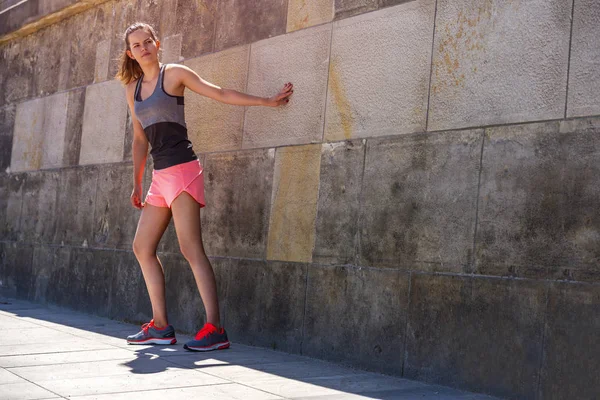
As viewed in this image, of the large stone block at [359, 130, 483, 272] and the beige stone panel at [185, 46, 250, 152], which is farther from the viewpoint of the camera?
the beige stone panel at [185, 46, 250, 152]

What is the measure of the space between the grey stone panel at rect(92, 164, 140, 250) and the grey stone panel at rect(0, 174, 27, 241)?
1751 mm

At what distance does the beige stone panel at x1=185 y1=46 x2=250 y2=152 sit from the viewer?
20.6 feet

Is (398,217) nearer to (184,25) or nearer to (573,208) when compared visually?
(573,208)

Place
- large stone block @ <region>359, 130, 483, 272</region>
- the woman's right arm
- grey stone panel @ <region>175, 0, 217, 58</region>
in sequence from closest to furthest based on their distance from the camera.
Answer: large stone block @ <region>359, 130, 483, 272</region> → the woman's right arm → grey stone panel @ <region>175, 0, 217, 58</region>

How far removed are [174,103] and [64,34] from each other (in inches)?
143

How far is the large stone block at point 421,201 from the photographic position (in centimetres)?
445

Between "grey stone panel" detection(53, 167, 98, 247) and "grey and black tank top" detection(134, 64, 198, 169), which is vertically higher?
"grey and black tank top" detection(134, 64, 198, 169)

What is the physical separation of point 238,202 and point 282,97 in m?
0.91

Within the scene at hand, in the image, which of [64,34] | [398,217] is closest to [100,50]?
[64,34]

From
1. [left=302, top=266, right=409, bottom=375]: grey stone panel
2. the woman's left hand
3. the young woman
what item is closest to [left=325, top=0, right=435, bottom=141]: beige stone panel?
the woman's left hand

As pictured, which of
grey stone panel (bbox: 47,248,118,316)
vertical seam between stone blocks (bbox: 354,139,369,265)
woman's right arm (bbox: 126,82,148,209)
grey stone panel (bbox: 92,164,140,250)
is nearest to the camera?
vertical seam between stone blocks (bbox: 354,139,369,265)

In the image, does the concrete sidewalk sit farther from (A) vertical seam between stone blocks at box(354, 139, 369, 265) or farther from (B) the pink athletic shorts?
(B) the pink athletic shorts

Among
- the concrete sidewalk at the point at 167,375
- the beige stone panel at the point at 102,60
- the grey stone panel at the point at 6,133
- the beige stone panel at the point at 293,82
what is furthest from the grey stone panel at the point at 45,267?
the beige stone panel at the point at 293,82

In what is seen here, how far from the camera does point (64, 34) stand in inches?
347
